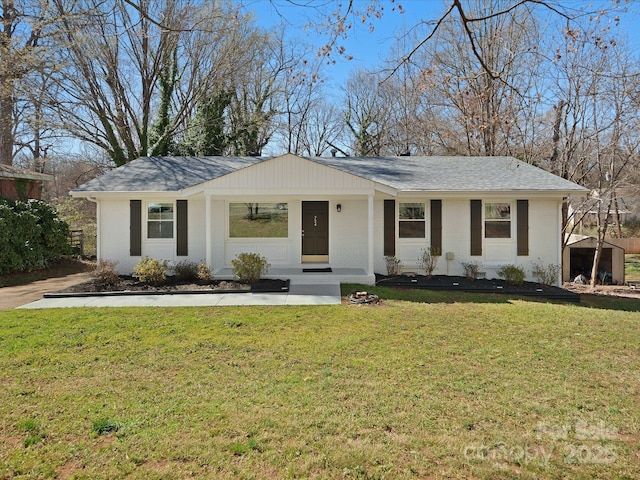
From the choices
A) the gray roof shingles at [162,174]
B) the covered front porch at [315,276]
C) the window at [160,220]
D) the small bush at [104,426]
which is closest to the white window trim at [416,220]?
the covered front porch at [315,276]

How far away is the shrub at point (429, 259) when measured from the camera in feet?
35.8

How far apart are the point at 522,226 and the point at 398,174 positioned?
4.02 m

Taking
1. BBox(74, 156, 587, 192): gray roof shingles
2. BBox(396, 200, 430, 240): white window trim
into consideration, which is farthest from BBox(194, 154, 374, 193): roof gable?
BBox(396, 200, 430, 240): white window trim

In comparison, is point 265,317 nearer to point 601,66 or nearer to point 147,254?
point 147,254

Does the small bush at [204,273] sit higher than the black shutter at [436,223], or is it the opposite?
the black shutter at [436,223]

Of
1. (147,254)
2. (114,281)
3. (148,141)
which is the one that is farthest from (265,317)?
(148,141)

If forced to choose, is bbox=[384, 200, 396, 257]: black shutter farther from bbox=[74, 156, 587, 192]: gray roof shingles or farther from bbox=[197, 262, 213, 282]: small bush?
bbox=[197, 262, 213, 282]: small bush

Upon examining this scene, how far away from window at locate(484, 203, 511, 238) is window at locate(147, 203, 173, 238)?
372 inches

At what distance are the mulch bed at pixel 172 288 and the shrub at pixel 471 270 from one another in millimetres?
5248

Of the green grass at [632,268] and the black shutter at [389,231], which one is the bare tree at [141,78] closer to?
the black shutter at [389,231]

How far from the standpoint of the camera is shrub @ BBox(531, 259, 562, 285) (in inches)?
428

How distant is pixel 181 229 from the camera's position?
36.5 feet

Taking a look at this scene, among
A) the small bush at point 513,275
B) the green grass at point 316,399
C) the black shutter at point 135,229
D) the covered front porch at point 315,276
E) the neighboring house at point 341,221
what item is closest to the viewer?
the green grass at point 316,399

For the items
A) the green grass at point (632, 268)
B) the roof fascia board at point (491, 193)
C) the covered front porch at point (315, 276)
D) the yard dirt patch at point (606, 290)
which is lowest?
the yard dirt patch at point (606, 290)
